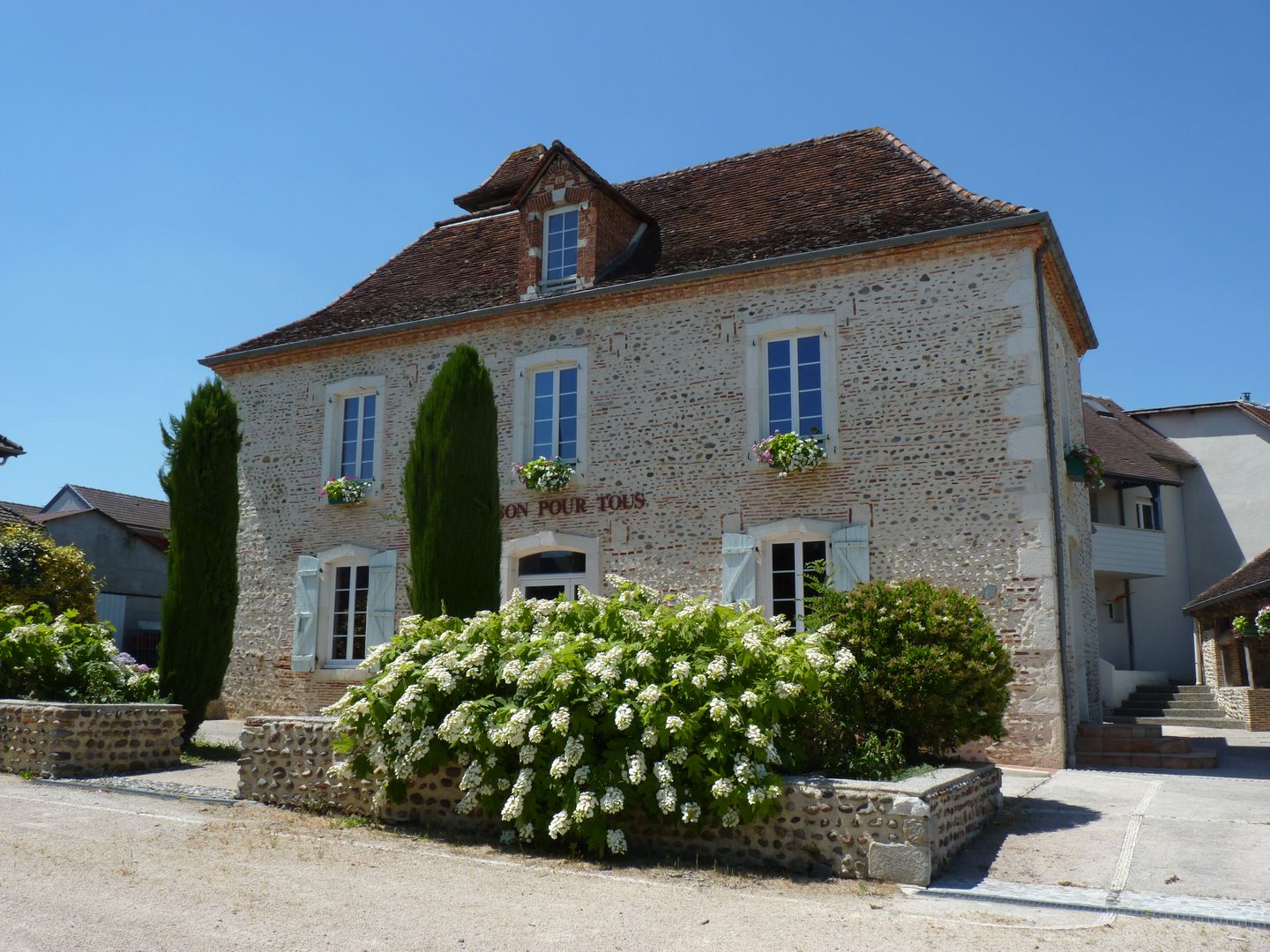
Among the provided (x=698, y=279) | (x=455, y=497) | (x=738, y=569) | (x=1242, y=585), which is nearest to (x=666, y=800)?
(x=455, y=497)

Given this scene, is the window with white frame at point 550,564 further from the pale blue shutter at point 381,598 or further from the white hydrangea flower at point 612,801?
the white hydrangea flower at point 612,801

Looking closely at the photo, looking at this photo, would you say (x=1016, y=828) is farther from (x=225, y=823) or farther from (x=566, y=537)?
(x=566, y=537)

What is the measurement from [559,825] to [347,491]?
8452mm

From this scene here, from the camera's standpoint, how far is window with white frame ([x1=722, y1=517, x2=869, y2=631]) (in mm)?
10641

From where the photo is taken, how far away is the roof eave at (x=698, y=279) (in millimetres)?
10266

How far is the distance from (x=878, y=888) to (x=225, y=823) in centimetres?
412

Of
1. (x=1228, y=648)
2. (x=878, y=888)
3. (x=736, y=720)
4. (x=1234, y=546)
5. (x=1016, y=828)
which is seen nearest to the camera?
(x=878, y=888)

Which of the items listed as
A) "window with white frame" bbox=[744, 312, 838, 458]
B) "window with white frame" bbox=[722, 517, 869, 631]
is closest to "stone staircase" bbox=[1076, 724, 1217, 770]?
"window with white frame" bbox=[722, 517, 869, 631]

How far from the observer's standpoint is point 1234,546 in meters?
21.6

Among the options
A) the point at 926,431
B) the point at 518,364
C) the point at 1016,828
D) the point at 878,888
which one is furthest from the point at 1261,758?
the point at 518,364

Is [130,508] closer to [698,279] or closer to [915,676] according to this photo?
[698,279]

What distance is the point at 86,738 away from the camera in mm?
8656

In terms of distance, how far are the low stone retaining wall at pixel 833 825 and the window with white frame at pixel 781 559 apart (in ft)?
12.7

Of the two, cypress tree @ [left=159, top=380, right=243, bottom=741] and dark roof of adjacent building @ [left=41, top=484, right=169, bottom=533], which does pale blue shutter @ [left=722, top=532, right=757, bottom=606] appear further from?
dark roof of adjacent building @ [left=41, top=484, right=169, bottom=533]
